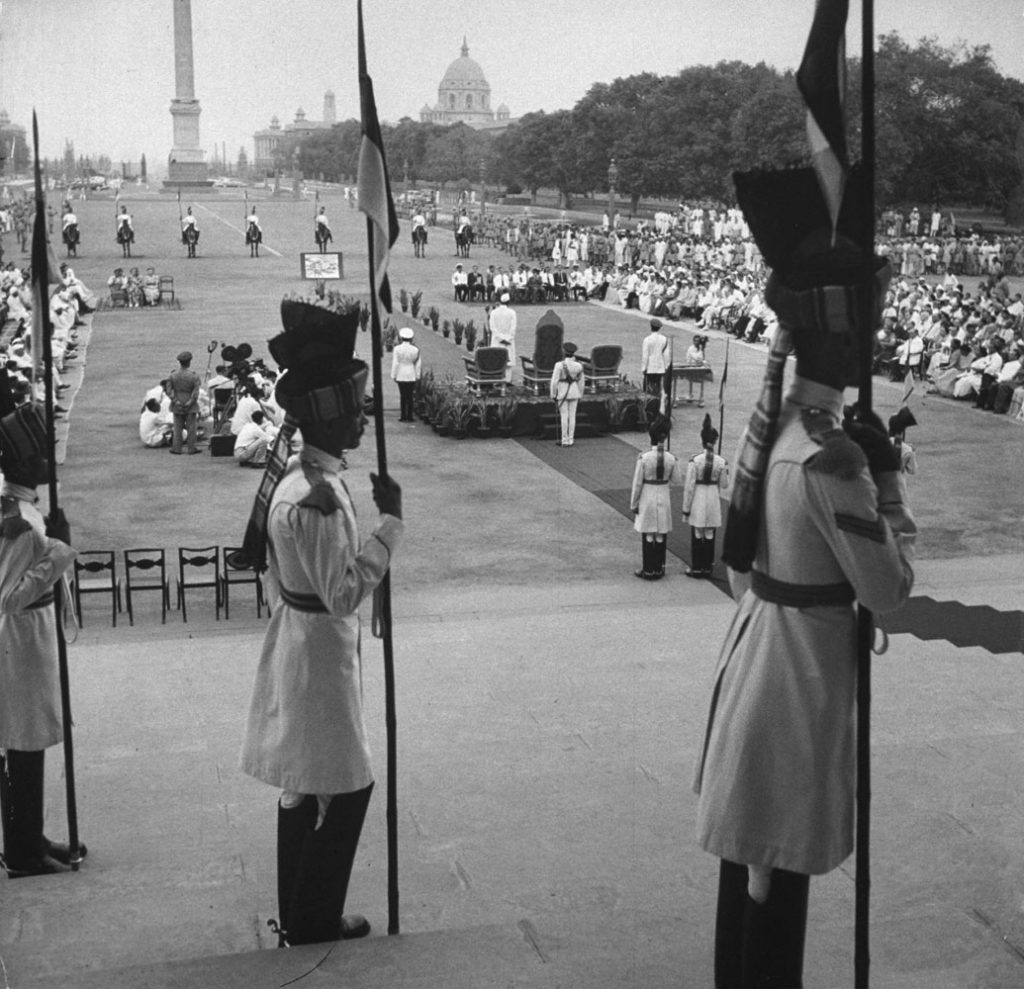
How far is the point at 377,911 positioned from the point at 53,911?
3.39 feet

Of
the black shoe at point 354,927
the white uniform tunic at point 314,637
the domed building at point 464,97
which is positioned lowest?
the black shoe at point 354,927

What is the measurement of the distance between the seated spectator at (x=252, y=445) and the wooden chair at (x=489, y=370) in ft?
11.7

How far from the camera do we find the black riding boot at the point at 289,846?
14.7 ft

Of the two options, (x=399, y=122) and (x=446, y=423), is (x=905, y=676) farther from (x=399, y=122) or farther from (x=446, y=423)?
(x=399, y=122)

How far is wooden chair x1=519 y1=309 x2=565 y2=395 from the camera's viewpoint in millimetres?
19000

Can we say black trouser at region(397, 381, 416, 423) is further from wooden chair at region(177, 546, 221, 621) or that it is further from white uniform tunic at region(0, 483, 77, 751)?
white uniform tunic at region(0, 483, 77, 751)

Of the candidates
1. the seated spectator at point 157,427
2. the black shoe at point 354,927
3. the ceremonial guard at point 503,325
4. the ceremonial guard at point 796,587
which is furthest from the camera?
the ceremonial guard at point 503,325

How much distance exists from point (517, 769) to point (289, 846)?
6.33 feet

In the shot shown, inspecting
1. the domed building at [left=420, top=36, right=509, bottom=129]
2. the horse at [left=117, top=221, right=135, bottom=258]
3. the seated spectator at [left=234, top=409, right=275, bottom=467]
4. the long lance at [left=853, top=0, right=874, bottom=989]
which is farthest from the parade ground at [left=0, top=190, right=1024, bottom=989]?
the domed building at [left=420, top=36, right=509, bottom=129]

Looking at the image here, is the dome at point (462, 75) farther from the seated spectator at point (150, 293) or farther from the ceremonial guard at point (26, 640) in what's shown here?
the ceremonial guard at point (26, 640)

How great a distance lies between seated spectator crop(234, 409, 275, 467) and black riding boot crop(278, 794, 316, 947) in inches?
450

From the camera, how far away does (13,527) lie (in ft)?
16.3

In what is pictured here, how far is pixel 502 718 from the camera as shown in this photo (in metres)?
7.20

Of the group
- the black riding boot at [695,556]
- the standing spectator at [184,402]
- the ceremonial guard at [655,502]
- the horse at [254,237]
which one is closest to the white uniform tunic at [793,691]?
the ceremonial guard at [655,502]
